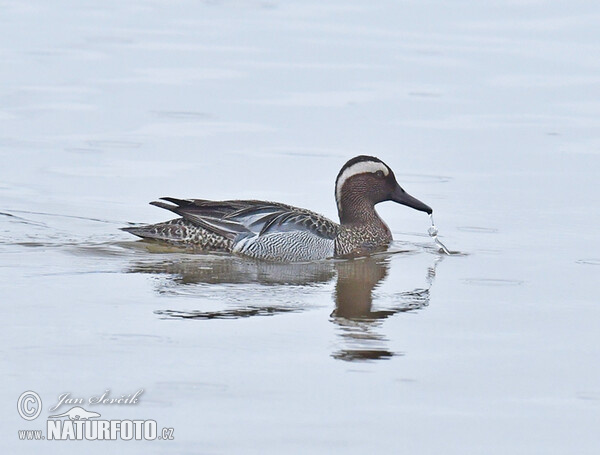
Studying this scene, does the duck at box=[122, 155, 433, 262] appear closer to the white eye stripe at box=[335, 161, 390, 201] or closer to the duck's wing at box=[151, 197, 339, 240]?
the duck's wing at box=[151, 197, 339, 240]

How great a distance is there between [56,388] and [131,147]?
748 centimetres

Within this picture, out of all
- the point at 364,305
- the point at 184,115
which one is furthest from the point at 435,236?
the point at 184,115

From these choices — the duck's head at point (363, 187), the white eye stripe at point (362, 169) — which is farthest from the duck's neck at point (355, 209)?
the white eye stripe at point (362, 169)

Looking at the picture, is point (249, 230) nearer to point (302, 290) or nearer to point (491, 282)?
point (302, 290)

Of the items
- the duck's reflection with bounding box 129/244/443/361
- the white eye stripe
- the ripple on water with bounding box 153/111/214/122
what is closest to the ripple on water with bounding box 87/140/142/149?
the ripple on water with bounding box 153/111/214/122

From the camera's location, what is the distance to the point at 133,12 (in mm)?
22469

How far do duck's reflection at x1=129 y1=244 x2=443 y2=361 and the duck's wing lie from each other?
0.29 metres

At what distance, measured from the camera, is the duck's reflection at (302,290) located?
879 centimetres

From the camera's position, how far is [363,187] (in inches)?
495

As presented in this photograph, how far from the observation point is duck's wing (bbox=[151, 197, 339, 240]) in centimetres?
1176

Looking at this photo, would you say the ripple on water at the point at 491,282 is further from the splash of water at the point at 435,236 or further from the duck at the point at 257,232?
the duck at the point at 257,232

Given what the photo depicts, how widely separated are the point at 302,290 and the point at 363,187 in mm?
2568

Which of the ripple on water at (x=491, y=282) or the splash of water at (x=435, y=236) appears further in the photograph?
the splash of water at (x=435, y=236)

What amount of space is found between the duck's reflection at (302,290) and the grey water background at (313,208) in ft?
0.11
